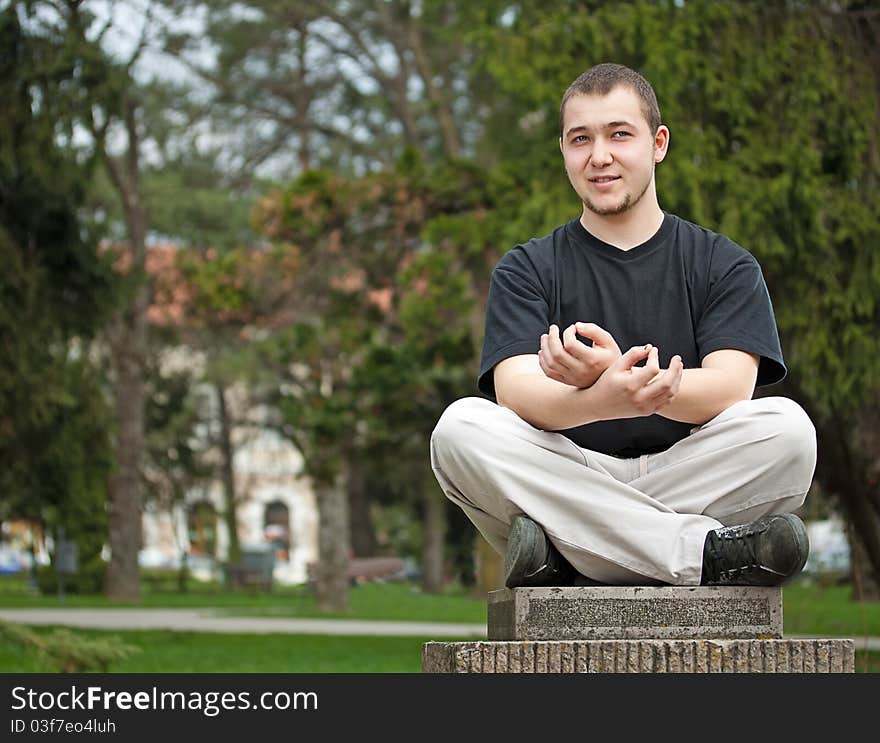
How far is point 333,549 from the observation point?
2297cm

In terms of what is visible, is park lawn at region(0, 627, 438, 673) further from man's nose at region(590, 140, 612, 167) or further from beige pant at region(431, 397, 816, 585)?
man's nose at region(590, 140, 612, 167)

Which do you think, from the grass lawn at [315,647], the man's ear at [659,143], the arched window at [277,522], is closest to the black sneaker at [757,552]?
the man's ear at [659,143]

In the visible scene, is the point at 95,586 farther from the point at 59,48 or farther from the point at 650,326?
the point at 650,326

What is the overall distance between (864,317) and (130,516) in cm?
2007

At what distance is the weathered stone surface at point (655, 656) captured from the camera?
10.4 ft

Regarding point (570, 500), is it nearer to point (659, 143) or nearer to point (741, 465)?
point (741, 465)

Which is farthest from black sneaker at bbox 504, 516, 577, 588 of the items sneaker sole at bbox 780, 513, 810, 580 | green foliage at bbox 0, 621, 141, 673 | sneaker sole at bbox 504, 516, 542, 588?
green foliage at bbox 0, 621, 141, 673

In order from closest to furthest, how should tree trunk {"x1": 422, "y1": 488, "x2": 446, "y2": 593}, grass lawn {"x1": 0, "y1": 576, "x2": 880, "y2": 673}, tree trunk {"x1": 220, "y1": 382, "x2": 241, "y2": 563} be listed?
grass lawn {"x1": 0, "y1": 576, "x2": 880, "y2": 673} < tree trunk {"x1": 422, "y1": 488, "x2": 446, "y2": 593} < tree trunk {"x1": 220, "y1": 382, "x2": 241, "y2": 563}

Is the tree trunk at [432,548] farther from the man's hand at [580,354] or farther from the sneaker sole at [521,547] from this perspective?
the man's hand at [580,354]

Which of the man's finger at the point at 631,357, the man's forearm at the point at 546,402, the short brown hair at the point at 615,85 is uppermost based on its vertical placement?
the short brown hair at the point at 615,85

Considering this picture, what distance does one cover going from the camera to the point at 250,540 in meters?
68.6

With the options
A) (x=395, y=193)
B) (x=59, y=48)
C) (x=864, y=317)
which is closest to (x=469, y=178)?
(x=395, y=193)

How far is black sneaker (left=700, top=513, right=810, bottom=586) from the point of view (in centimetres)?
321

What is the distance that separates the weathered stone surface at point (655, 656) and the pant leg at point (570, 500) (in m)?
0.24
